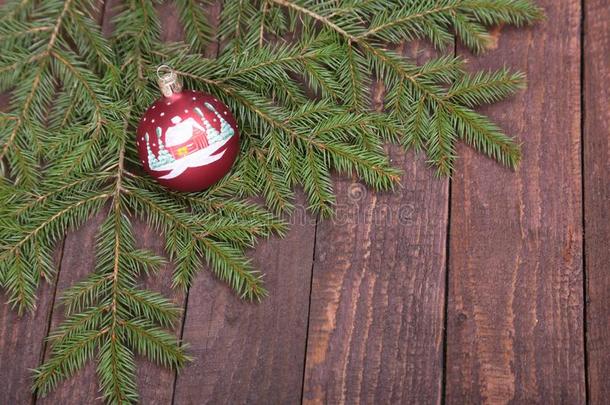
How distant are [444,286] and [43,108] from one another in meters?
0.71

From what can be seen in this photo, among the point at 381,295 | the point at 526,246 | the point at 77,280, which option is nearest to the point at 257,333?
the point at 381,295

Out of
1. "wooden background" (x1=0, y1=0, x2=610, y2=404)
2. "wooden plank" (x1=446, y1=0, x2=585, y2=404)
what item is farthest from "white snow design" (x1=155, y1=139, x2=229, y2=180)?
"wooden plank" (x1=446, y1=0, x2=585, y2=404)

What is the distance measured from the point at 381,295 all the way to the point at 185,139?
376 millimetres

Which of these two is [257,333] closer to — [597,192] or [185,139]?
[185,139]

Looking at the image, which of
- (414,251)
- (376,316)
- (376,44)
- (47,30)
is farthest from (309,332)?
(47,30)

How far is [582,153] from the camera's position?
1.18 meters

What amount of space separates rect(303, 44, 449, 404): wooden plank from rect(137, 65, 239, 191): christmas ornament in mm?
213

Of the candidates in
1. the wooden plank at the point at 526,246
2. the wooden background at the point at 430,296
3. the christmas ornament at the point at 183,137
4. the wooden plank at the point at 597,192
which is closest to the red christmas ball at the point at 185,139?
Answer: the christmas ornament at the point at 183,137

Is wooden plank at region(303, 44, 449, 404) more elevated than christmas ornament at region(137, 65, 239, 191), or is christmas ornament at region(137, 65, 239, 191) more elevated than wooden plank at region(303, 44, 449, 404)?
christmas ornament at region(137, 65, 239, 191)

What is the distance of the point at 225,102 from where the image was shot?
1.19 metres

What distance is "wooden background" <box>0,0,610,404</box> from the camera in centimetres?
108

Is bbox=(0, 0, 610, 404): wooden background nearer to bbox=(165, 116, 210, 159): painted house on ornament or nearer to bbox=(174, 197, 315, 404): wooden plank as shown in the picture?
bbox=(174, 197, 315, 404): wooden plank

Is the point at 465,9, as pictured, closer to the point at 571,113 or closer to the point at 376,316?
the point at 571,113

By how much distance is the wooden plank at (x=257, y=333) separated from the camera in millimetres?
1102
